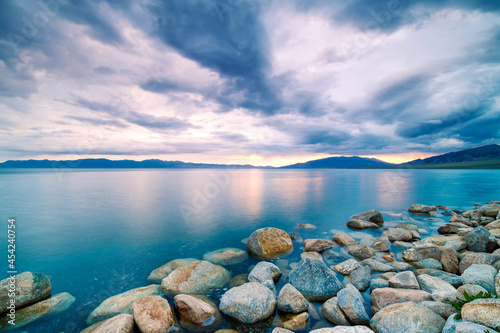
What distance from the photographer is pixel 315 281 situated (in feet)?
33.1

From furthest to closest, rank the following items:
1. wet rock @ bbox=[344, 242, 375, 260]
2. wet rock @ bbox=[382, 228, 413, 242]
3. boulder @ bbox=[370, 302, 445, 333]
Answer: wet rock @ bbox=[382, 228, 413, 242]
wet rock @ bbox=[344, 242, 375, 260]
boulder @ bbox=[370, 302, 445, 333]

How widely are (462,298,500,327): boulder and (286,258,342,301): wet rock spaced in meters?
4.63

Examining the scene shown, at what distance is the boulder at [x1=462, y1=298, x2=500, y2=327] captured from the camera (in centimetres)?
574

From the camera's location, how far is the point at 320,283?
10.0 metres

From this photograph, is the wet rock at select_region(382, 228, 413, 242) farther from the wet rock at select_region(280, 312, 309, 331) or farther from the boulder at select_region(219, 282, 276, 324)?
the boulder at select_region(219, 282, 276, 324)

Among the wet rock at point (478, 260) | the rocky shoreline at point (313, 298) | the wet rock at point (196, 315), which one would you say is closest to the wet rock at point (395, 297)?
the rocky shoreline at point (313, 298)

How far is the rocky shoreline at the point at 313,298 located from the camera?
23.4ft

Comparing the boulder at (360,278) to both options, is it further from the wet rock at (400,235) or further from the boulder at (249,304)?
the wet rock at (400,235)

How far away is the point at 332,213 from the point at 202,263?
75.9 feet

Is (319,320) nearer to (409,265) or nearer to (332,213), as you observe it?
(409,265)

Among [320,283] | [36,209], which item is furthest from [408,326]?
[36,209]

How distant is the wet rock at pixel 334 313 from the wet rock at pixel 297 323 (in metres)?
0.79

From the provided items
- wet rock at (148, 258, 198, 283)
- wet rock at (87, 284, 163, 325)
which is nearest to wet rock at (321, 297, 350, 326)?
wet rock at (87, 284, 163, 325)

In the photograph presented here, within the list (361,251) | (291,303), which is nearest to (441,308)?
(291,303)
